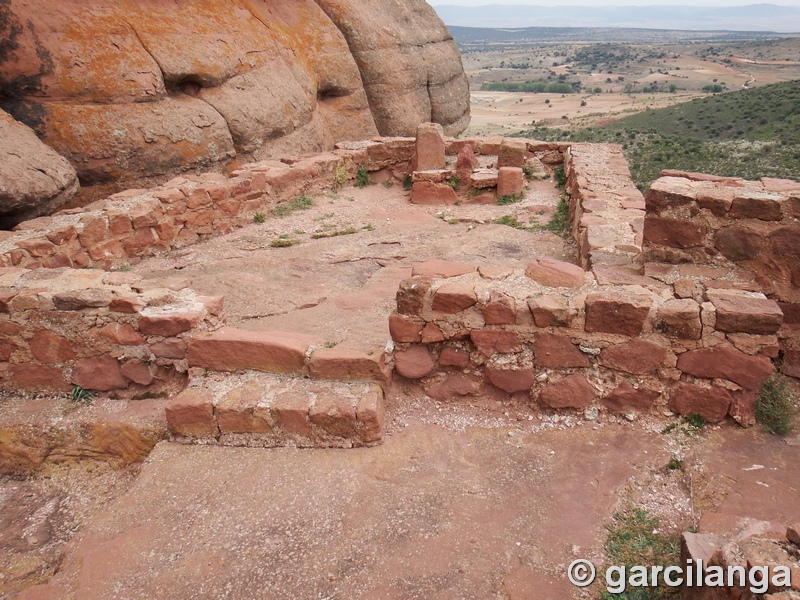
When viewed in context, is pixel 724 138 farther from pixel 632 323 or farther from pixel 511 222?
pixel 632 323

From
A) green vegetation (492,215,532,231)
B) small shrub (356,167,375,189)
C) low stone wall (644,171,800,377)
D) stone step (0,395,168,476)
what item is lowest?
stone step (0,395,168,476)

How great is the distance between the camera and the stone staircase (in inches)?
145

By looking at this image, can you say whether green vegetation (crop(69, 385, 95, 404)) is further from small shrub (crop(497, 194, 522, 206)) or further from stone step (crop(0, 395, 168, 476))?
small shrub (crop(497, 194, 522, 206))

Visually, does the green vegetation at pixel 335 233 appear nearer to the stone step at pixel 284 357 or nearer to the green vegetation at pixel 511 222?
the green vegetation at pixel 511 222

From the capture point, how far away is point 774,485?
10.4ft

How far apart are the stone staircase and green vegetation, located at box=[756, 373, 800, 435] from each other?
2.39m

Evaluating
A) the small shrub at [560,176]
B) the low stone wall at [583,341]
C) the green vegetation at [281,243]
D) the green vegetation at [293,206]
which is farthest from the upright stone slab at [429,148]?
the low stone wall at [583,341]

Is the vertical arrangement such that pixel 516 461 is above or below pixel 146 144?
below

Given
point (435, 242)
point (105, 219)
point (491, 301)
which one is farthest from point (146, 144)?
point (491, 301)

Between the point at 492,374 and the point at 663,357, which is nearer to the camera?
the point at 663,357

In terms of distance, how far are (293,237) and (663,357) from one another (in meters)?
5.48

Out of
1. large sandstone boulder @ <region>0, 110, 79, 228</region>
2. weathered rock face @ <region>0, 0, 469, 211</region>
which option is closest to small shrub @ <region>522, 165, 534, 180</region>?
weathered rock face @ <region>0, 0, 469, 211</region>

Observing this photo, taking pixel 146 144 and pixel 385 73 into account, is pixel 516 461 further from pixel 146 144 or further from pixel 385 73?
pixel 385 73

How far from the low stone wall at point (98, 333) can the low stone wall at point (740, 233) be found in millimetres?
3415
